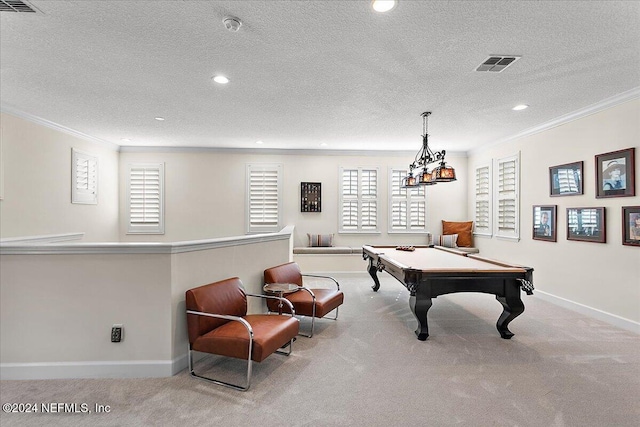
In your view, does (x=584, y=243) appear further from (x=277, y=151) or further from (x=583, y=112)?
(x=277, y=151)

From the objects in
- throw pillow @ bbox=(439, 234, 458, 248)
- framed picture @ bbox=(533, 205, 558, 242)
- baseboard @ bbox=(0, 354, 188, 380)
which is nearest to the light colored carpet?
baseboard @ bbox=(0, 354, 188, 380)

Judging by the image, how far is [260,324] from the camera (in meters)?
2.88

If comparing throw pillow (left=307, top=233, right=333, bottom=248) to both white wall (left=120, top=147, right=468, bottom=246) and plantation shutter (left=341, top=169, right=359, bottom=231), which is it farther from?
plantation shutter (left=341, top=169, right=359, bottom=231)

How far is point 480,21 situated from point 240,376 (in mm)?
3461

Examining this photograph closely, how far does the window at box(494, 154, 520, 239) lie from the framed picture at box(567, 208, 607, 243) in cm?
113

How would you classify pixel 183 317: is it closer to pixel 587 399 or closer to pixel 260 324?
pixel 260 324

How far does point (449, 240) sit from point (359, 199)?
2234 millimetres

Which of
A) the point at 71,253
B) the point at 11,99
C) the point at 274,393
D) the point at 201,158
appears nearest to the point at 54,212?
the point at 11,99

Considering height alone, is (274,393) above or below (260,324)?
below

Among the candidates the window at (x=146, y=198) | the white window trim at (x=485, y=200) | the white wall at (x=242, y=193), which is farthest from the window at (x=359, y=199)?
the window at (x=146, y=198)

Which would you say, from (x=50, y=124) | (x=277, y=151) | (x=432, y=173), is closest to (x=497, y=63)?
(x=432, y=173)

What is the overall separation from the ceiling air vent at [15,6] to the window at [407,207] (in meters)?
6.53

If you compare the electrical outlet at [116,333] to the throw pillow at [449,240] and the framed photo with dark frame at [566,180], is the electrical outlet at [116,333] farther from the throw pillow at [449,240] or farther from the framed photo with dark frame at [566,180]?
the throw pillow at [449,240]

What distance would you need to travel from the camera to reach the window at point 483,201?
6.73 meters
